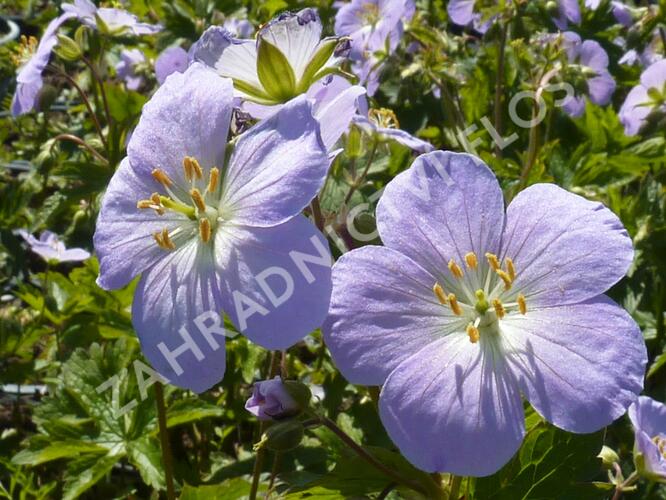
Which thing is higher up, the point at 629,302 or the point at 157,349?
the point at 157,349

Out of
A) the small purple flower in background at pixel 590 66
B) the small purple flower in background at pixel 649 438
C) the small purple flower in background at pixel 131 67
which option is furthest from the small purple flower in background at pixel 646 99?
the small purple flower in background at pixel 131 67

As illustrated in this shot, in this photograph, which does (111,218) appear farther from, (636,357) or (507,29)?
(507,29)

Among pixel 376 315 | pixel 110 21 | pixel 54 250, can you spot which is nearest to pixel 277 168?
pixel 376 315

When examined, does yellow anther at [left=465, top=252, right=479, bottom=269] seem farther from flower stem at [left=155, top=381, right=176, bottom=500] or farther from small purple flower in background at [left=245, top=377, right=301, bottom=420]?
flower stem at [left=155, top=381, right=176, bottom=500]

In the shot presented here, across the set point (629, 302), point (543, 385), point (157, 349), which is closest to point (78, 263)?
point (629, 302)

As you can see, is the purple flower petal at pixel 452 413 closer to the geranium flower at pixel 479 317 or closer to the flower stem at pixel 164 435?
the geranium flower at pixel 479 317

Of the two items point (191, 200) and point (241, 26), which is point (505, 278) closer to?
point (191, 200)
